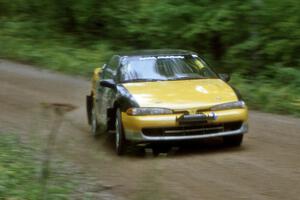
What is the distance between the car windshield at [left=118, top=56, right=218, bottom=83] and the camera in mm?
11000

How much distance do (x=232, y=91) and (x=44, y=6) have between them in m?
19.4

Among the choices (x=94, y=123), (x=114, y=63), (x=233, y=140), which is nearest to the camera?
(x=233, y=140)

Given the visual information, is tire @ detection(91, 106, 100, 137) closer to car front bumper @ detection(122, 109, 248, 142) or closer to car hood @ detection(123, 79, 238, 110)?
car hood @ detection(123, 79, 238, 110)

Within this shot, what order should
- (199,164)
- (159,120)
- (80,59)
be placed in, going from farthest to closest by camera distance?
(80,59)
(159,120)
(199,164)

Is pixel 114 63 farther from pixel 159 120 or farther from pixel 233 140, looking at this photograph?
pixel 233 140

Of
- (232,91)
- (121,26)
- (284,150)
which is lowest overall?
(121,26)

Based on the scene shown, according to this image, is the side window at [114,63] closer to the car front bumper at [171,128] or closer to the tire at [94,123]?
the tire at [94,123]

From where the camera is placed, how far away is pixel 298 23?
666 inches

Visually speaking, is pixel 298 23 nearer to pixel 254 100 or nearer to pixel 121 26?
pixel 254 100

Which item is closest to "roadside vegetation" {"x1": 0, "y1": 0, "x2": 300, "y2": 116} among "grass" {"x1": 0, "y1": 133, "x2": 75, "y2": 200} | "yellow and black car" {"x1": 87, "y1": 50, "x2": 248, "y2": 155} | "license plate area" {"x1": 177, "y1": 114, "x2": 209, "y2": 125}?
"yellow and black car" {"x1": 87, "y1": 50, "x2": 248, "y2": 155}

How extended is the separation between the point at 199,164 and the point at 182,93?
1369 millimetres

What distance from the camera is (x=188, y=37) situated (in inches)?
760

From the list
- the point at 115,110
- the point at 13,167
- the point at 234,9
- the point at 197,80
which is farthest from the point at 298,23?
the point at 13,167

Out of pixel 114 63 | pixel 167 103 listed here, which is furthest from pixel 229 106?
pixel 114 63
